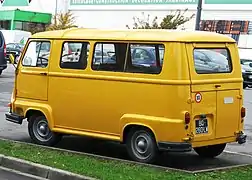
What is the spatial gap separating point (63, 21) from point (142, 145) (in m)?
55.2

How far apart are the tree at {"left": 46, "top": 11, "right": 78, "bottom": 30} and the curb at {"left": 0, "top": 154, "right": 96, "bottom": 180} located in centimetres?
5333

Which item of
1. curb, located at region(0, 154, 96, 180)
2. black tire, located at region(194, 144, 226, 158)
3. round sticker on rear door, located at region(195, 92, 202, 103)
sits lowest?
curb, located at region(0, 154, 96, 180)

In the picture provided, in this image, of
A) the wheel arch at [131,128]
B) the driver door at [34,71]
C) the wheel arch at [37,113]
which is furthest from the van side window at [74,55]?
the wheel arch at [131,128]

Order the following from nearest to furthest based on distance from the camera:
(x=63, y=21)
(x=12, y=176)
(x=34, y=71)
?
(x=12, y=176)
(x=34, y=71)
(x=63, y=21)

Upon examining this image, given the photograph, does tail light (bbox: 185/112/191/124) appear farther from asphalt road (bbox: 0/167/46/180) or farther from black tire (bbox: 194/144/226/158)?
asphalt road (bbox: 0/167/46/180)

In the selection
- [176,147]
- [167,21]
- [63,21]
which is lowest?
[176,147]

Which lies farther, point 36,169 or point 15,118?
point 15,118

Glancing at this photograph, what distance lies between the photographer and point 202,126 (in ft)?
27.6

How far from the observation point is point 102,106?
8953 mm

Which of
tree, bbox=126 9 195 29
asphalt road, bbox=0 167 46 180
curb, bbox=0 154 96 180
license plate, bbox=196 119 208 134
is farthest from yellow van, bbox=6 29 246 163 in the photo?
tree, bbox=126 9 195 29

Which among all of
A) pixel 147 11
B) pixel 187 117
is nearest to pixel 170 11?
pixel 147 11

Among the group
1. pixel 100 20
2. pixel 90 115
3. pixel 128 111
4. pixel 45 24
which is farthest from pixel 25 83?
pixel 45 24

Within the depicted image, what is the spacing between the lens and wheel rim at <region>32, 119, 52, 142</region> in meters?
9.94

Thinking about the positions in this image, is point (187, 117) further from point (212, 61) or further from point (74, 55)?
point (74, 55)
